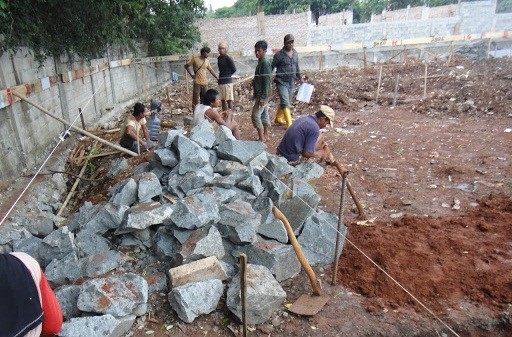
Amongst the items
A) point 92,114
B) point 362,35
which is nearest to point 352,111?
point 92,114

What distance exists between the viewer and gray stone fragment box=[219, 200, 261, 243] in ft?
10.5

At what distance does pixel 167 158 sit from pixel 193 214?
4.35ft

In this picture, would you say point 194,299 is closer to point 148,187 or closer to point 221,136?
point 148,187

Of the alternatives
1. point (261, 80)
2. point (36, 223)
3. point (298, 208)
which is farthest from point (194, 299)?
point (261, 80)

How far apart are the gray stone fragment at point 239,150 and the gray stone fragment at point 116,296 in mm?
2070

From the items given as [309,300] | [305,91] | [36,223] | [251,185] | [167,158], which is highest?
[305,91]

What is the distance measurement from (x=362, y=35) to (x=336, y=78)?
8.96 metres

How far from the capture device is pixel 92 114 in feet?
29.4

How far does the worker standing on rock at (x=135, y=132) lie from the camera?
218 inches

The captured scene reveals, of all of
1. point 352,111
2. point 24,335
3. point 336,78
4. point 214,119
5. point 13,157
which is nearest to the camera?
point 24,335

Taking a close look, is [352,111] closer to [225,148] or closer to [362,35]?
[225,148]

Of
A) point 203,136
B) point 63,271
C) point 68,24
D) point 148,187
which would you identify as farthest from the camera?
point 68,24

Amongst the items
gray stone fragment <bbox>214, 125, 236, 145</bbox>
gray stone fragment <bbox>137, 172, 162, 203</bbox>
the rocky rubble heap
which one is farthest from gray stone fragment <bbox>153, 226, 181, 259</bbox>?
gray stone fragment <bbox>214, 125, 236, 145</bbox>

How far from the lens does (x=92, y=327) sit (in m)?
2.42
